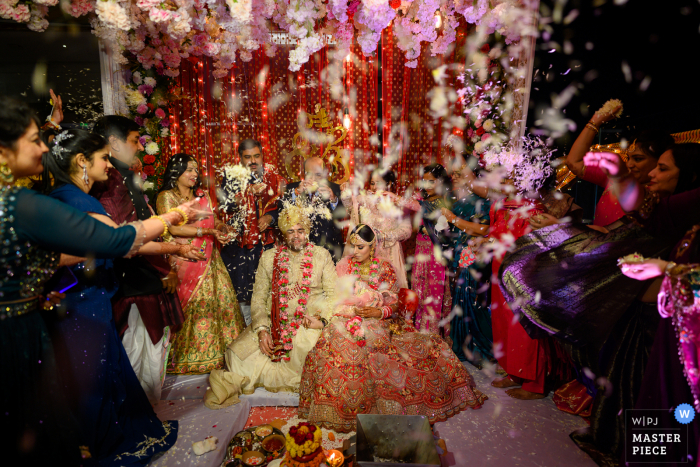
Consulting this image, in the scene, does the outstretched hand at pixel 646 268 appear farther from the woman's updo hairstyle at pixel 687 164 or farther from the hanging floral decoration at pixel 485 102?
the hanging floral decoration at pixel 485 102

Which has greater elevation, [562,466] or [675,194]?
[675,194]

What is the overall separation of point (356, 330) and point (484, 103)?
363 cm

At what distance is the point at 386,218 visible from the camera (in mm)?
4340

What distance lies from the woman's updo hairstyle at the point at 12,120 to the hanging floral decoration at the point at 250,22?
80.5 inches

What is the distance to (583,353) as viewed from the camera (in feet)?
8.41

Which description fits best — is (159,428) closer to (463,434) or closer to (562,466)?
(463,434)

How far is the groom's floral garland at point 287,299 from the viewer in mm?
3328

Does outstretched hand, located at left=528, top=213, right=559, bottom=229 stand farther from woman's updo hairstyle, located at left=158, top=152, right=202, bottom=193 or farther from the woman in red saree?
woman's updo hairstyle, located at left=158, top=152, right=202, bottom=193

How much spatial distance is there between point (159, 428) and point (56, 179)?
1786 millimetres

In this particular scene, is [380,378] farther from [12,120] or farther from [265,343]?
[12,120]

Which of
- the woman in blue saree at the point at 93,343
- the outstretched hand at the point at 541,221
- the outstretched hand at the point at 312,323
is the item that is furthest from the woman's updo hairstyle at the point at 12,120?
the outstretched hand at the point at 541,221

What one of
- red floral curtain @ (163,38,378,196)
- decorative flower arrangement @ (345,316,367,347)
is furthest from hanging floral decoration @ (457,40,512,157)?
decorative flower arrangement @ (345,316,367,347)

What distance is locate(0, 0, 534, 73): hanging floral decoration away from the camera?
3.30 meters

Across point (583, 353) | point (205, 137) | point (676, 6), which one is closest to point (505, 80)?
point (676, 6)
